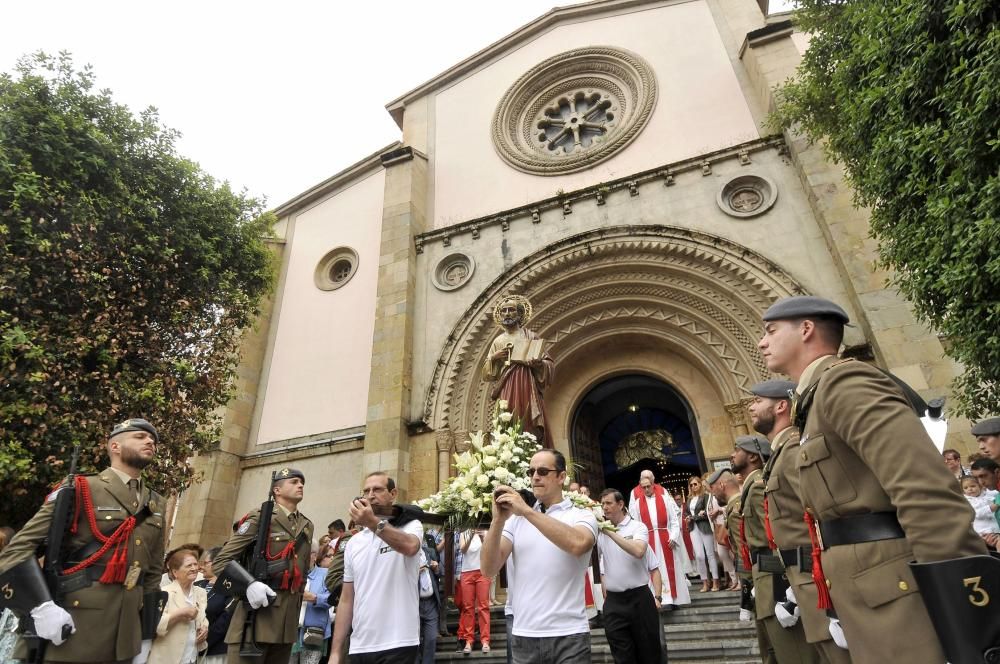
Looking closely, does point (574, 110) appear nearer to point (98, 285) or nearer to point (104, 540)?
point (98, 285)

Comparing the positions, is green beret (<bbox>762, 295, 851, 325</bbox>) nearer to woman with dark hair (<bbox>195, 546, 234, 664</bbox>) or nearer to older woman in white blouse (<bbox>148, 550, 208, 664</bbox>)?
older woman in white blouse (<bbox>148, 550, 208, 664</bbox>)

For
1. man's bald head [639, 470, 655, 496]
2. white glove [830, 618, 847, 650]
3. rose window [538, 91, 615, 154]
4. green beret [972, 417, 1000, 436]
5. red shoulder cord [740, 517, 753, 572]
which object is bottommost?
white glove [830, 618, 847, 650]

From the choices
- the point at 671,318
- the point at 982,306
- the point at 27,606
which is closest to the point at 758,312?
the point at 671,318

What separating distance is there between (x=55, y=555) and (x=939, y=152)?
745 centimetres

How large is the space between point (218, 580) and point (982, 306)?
22.2ft

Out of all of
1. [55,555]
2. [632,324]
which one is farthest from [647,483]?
[55,555]

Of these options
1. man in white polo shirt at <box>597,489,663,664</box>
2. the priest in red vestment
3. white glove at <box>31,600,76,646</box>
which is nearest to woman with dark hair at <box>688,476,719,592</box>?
the priest in red vestment

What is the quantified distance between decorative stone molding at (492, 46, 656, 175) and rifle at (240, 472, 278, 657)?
33.2 ft

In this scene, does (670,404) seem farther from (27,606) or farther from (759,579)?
(27,606)

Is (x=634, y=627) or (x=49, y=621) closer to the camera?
(x=49, y=621)

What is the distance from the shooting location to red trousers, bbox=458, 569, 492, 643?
230 inches

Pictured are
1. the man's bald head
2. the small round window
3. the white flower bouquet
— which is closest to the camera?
the white flower bouquet

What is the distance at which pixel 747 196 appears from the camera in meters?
10.0

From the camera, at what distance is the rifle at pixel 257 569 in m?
3.52
